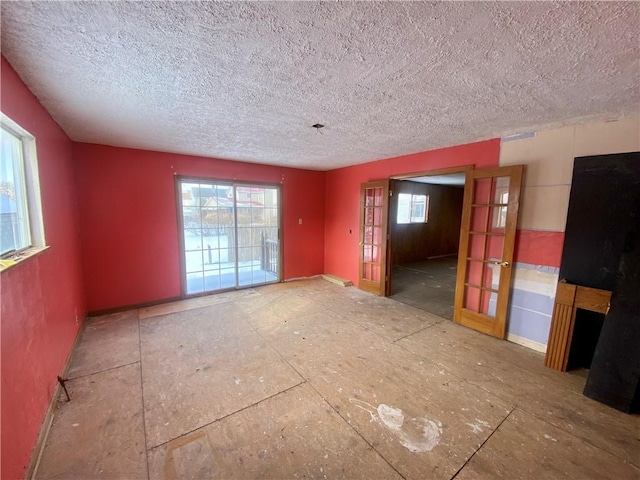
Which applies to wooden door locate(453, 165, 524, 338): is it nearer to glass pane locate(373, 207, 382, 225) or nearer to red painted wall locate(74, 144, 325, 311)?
glass pane locate(373, 207, 382, 225)

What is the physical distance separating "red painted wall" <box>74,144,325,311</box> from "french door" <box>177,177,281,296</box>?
18cm

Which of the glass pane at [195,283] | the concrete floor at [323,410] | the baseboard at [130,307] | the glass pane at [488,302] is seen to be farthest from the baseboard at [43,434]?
the glass pane at [488,302]

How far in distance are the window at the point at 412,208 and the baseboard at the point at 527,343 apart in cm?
439

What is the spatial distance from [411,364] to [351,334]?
79cm

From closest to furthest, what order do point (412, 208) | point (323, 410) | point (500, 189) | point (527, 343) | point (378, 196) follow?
point (323, 410) → point (527, 343) → point (500, 189) → point (378, 196) → point (412, 208)

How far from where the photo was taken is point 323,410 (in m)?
1.96

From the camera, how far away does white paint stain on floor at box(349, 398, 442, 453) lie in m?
1.69

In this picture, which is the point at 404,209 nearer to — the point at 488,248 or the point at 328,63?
the point at 488,248

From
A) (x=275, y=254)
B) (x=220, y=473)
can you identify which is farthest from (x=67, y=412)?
(x=275, y=254)

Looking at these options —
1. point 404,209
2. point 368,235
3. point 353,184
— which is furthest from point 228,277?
point 404,209

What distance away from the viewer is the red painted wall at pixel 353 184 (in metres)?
3.35

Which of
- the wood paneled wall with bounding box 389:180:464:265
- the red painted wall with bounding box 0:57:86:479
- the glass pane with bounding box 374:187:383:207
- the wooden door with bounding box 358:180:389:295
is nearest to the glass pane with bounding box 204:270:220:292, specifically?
the red painted wall with bounding box 0:57:86:479

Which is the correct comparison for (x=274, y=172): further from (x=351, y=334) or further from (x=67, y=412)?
(x=67, y=412)

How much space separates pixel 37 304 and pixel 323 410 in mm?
2169
